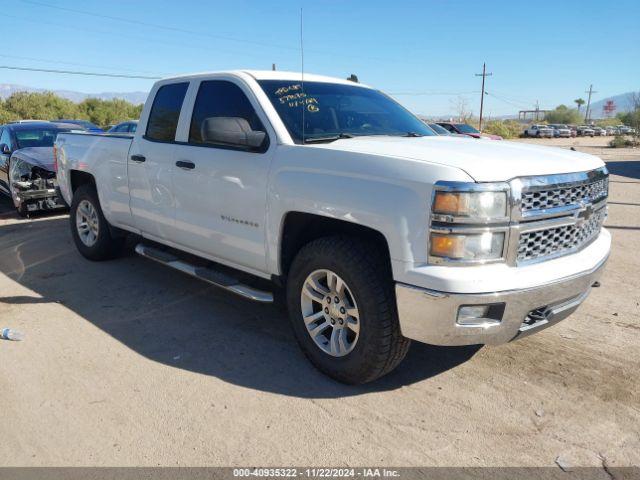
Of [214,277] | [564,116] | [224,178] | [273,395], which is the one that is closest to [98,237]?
[214,277]

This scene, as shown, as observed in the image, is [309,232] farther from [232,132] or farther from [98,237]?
[98,237]

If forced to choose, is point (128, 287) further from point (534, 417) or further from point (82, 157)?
point (534, 417)

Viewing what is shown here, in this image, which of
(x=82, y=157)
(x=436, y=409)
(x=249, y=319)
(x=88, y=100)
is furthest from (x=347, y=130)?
(x=88, y=100)

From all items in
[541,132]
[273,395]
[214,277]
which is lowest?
[273,395]

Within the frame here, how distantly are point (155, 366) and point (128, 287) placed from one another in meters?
1.85

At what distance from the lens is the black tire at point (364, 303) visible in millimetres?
2936

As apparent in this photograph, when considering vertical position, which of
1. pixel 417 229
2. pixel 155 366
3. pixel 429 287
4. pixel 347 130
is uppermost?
pixel 347 130

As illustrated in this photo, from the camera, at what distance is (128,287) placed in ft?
17.1

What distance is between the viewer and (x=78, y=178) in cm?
627

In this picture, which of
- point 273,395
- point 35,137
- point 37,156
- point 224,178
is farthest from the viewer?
point 35,137

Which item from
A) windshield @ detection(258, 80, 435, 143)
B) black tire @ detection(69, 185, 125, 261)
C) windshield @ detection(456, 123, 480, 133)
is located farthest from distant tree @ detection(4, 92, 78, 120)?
windshield @ detection(258, 80, 435, 143)

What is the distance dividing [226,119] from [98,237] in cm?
317

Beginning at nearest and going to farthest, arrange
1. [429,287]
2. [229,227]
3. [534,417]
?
1. [429,287]
2. [534,417]
3. [229,227]

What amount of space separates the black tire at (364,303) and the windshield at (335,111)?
0.88 m
